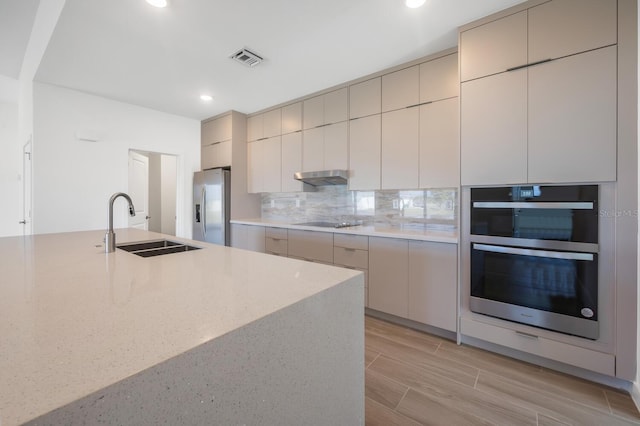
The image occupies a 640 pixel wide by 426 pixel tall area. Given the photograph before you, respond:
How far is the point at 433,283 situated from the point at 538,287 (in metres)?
0.70

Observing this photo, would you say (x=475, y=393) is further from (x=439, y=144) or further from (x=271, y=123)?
(x=271, y=123)

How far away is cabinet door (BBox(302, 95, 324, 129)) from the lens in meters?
3.40

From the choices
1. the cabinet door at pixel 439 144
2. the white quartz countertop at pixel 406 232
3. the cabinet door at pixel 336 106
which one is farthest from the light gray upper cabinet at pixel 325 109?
the white quartz countertop at pixel 406 232

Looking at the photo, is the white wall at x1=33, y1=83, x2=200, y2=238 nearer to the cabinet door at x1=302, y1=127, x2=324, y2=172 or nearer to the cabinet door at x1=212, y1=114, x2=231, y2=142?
the cabinet door at x1=212, y1=114, x2=231, y2=142

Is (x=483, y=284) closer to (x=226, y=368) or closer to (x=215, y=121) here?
(x=226, y=368)

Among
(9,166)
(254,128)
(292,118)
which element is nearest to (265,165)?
(254,128)

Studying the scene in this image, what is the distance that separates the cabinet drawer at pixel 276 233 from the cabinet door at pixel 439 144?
67.8 inches

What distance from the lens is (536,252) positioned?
1.87 m

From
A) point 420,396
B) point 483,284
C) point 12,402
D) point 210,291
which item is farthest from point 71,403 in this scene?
point 483,284

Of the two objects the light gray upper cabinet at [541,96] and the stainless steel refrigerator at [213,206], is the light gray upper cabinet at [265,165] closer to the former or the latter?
the stainless steel refrigerator at [213,206]

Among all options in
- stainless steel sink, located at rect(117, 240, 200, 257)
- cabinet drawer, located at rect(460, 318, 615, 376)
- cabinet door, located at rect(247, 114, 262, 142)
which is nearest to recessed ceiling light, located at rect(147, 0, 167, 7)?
stainless steel sink, located at rect(117, 240, 200, 257)

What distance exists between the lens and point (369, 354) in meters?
2.09

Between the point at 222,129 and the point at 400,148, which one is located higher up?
the point at 222,129

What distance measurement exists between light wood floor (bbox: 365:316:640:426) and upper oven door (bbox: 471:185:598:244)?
91cm
